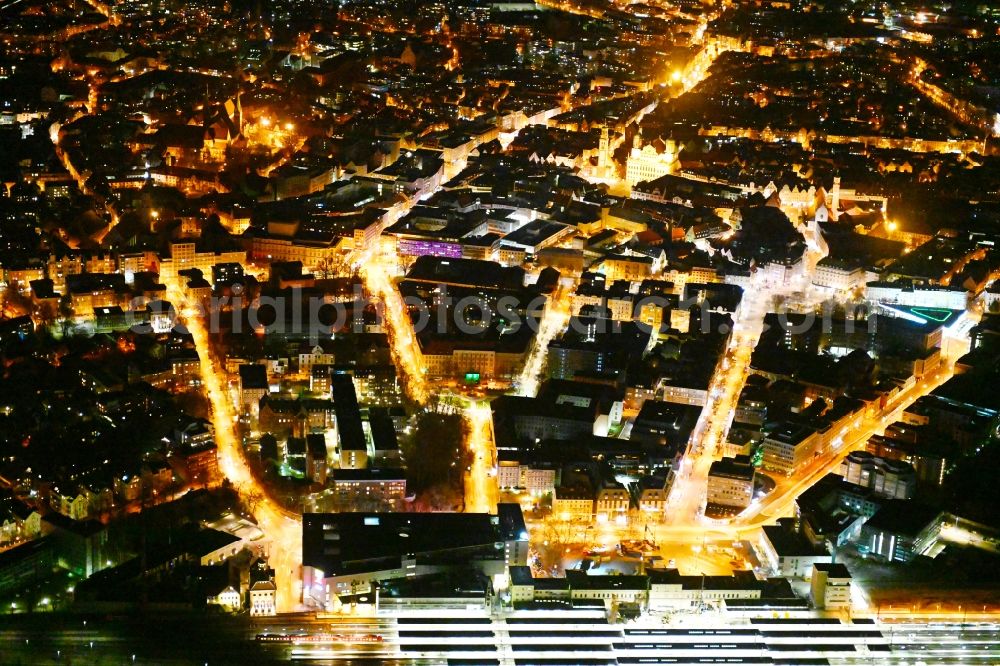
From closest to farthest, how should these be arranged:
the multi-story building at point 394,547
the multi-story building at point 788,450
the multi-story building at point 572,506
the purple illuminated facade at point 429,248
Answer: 1. the multi-story building at point 394,547
2. the multi-story building at point 572,506
3. the multi-story building at point 788,450
4. the purple illuminated facade at point 429,248

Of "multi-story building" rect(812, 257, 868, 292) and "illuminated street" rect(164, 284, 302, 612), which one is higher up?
"multi-story building" rect(812, 257, 868, 292)

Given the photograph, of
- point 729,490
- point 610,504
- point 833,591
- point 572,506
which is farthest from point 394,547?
point 833,591

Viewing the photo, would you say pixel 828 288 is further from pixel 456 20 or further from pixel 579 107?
pixel 456 20

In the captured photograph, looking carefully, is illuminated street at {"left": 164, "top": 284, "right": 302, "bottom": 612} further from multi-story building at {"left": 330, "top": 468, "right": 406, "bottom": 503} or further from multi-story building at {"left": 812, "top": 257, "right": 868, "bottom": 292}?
multi-story building at {"left": 812, "top": 257, "right": 868, "bottom": 292}

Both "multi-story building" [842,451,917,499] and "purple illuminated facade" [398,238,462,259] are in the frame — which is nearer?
"multi-story building" [842,451,917,499]

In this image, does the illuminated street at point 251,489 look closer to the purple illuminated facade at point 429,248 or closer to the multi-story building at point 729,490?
the purple illuminated facade at point 429,248

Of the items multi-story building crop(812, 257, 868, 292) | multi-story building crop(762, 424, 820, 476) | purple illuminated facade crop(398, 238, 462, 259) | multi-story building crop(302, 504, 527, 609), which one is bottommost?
multi-story building crop(302, 504, 527, 609)

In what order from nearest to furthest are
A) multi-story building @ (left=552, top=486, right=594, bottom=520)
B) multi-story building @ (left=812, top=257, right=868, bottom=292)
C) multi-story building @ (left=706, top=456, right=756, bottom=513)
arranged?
1. multi-story building @ (left=552, top=486, right=594, bottom=520)
2. multi-story building @ (left=706, top=456, right=756, bottom=513)
3. multi-story building @ (left=812, top=257, right=868, bottom=292)

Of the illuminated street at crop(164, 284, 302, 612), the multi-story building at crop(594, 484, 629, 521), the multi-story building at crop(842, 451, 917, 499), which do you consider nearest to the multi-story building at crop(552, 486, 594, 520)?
the multi-story building at crop(594, 484, 629, 521)

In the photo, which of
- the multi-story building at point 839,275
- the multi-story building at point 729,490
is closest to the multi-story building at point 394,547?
the multi-story building at point 729,490

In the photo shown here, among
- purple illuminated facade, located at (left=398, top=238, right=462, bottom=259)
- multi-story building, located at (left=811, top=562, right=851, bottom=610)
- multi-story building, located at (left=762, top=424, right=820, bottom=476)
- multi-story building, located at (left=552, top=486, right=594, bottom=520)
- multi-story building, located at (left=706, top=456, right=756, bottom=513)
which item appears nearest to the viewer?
multi-story building, located at (left=811, top=562, right=851, bottom=610)

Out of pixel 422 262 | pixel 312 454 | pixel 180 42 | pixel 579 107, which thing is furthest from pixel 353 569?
pixel 180 42
